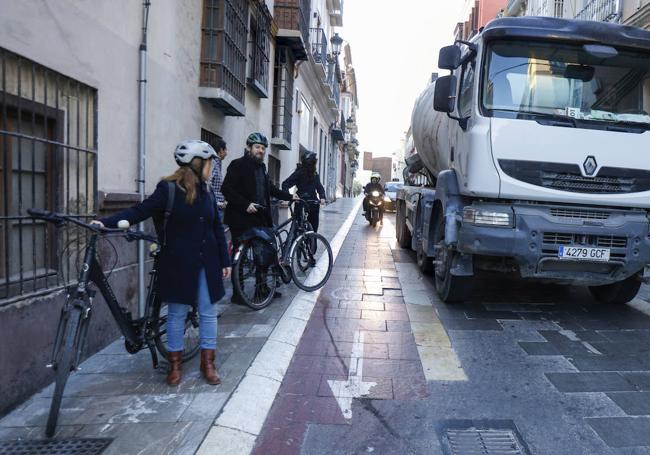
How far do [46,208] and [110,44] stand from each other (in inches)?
61.1

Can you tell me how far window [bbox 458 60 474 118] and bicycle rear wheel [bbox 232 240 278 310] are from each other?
2.68 m

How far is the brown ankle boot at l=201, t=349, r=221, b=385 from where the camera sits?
12.0 feet

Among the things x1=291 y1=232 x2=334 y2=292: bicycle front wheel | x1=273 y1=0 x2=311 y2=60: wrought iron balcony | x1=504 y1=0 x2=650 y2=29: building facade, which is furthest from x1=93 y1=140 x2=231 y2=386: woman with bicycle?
x1=504 y1=0 x2=650 y2=29: building facade

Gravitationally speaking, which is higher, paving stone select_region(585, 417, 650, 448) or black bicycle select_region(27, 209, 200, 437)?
black bicycle select_region(27, 209, 200, 437)

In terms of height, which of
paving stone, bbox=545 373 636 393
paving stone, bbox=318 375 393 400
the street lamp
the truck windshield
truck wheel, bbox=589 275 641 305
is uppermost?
the street lamp

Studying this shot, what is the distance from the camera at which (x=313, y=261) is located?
684 cm

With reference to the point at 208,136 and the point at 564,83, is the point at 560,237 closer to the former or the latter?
the point at 564,83

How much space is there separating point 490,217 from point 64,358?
3790 millimetres

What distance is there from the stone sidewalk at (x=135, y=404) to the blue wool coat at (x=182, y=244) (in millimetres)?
629

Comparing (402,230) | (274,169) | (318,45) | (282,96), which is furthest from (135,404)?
(318,45)

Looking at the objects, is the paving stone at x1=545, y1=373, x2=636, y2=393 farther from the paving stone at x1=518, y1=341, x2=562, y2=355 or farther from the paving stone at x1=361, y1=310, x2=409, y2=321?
the paving stone at x1=361, y1=310, x2=409, y2=321

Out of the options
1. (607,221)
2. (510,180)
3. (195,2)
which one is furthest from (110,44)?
(607,221)

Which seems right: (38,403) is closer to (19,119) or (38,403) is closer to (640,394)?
(19,119)

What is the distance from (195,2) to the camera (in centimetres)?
685
